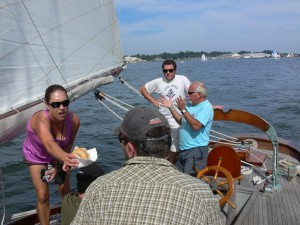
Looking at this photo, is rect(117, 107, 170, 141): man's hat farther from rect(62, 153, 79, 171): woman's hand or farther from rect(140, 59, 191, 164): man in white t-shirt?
rect(140, 59, 191, 164): man in white t-shirt

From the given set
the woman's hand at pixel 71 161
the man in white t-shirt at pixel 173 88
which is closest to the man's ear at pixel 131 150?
the woman's hand at pixel 71 161

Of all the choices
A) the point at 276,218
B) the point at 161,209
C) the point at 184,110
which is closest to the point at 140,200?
the point at 161,209

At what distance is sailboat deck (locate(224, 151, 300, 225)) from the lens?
12.8 feet

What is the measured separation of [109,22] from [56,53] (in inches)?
58.5

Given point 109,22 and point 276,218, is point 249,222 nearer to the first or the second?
point 276,218

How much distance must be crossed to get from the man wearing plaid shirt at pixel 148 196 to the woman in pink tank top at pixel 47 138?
1.42m

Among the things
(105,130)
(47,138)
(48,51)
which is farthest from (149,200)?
(105,130)

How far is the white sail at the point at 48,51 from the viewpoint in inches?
119

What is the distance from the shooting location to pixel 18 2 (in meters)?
3.23

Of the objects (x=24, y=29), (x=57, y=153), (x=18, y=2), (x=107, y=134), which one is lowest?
(x=107, y=134)

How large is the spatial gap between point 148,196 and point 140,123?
0.97 feet

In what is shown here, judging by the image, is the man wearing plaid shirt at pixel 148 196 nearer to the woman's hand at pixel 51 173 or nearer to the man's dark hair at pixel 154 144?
the man's dark hair at pixel 154 144

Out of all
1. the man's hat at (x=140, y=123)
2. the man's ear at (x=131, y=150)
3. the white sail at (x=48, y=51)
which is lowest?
the man's ear at (x=131, y=150)

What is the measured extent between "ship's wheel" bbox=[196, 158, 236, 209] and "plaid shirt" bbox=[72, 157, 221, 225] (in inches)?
83.9
